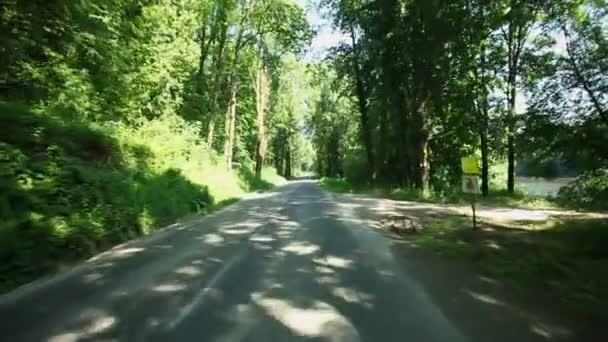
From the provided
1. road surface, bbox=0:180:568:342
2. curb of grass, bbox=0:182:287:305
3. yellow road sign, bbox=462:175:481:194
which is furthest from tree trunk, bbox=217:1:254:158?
road surface, bbox=0:180:568:342

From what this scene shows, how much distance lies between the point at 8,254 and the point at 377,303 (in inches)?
209

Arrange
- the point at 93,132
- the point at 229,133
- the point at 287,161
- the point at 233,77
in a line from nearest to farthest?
the point at 93,132 → the point at 233,77 → the point at 229,133 → the point at 287,161

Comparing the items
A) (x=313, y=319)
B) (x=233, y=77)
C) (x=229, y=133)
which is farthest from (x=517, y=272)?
(x=229, y=133)

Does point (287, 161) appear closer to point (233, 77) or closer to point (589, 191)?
point (233, 77)

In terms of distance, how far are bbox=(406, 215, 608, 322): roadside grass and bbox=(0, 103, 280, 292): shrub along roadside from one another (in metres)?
6.60

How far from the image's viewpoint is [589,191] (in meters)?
9.88

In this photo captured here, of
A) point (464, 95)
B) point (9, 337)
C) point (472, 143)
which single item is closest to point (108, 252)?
point (9, 337)

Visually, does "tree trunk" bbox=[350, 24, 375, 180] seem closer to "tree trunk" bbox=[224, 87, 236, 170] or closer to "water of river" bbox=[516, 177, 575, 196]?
"tree trunk" bbox=[224, 87, 236, 170]

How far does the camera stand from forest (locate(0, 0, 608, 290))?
988cm

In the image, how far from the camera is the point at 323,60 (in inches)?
1459

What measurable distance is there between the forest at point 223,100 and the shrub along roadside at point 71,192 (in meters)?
0.04

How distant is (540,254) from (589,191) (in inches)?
83.3

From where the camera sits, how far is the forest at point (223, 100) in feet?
32.4

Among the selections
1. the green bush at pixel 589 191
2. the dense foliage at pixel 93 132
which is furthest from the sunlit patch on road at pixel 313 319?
the green bush at pixel 589 191
